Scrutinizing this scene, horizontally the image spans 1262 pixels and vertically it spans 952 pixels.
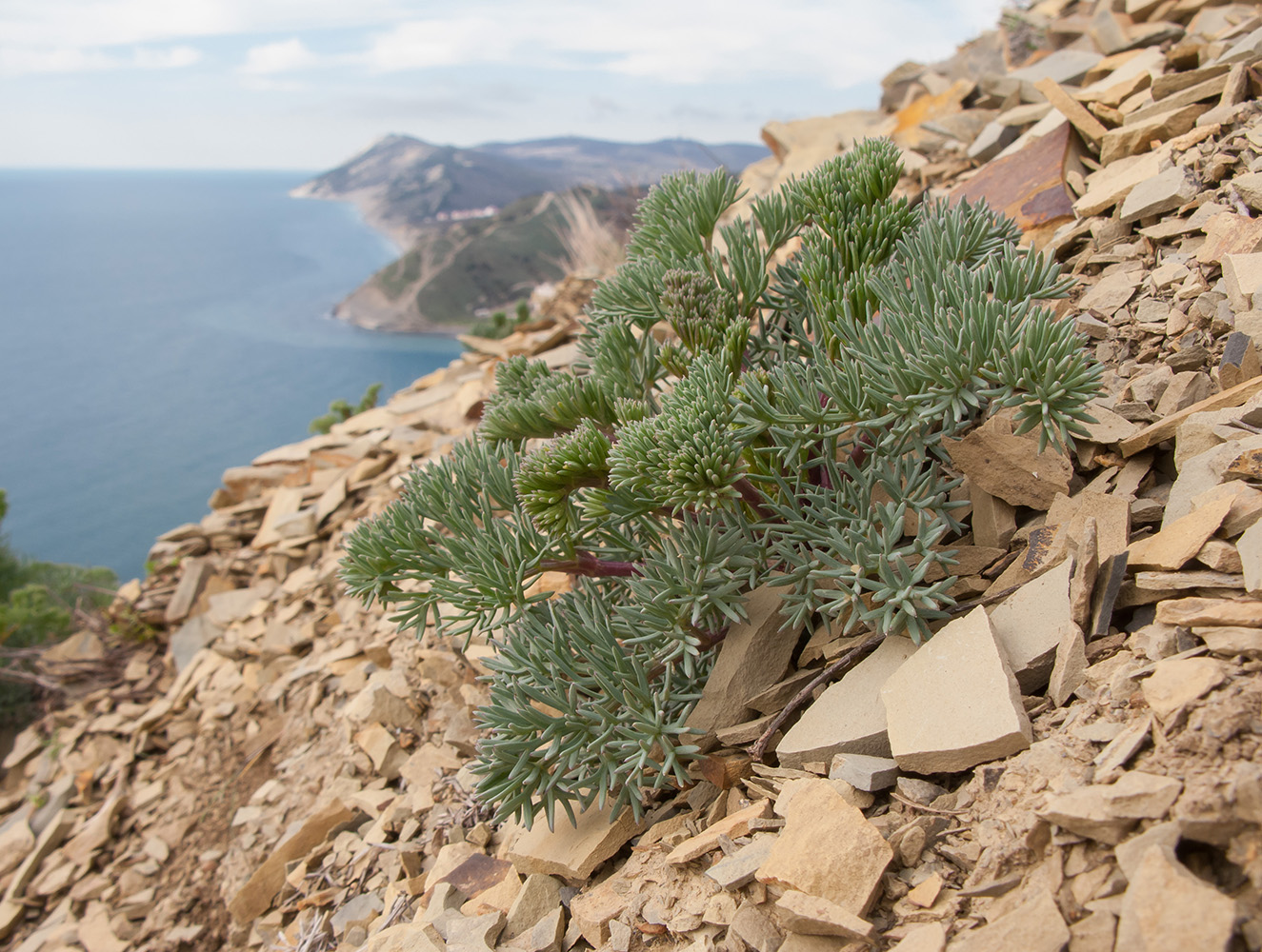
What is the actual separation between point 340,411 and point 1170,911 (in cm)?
562

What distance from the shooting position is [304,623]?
365cm

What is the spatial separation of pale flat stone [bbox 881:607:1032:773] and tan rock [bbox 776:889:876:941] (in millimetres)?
299

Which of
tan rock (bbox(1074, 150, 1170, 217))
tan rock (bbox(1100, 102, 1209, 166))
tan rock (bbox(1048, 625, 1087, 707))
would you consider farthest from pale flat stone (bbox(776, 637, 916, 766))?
tan rock (bbox(1100, 102, 1209, 166))

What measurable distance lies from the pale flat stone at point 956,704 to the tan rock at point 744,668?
32 centimetres

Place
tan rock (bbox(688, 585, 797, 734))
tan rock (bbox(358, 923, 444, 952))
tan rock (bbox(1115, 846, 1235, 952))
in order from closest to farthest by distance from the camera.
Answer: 1. tan rock (bbox(1115, 846, 1235, 952))
2. tan rock (bbox(358, 923, 444, 952))
3. tan rock (bbox(688, 585, 797, 734))

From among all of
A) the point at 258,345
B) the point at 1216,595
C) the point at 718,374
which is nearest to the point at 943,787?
the point at 1216,595

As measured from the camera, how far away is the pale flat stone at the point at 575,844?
5.40 feet

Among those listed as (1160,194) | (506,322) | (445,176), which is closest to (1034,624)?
(1160,194)

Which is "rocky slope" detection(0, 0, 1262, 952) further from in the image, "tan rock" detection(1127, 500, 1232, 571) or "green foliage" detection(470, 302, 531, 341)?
"green foliage" detection(470, 302, 531, 341)

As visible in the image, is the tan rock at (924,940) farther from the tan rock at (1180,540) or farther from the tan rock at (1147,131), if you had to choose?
the tan rock at (1147,131)

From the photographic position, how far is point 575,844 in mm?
1684

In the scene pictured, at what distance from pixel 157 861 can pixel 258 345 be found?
959cm

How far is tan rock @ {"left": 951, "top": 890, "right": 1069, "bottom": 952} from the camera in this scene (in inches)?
39.7

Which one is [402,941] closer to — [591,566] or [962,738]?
[591,566]
